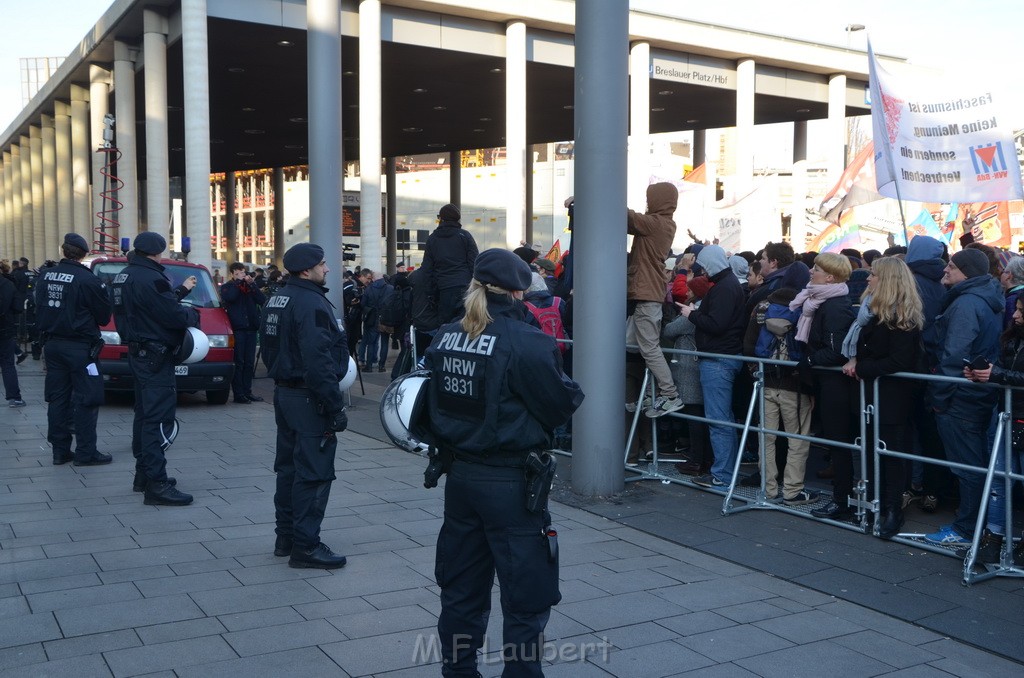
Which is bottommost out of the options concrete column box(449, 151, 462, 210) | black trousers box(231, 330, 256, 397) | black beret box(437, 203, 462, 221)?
black trousers box(231, 330, 256, 397)

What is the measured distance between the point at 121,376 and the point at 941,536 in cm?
1011

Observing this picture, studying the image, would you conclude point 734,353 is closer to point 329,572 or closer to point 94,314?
point 329,572

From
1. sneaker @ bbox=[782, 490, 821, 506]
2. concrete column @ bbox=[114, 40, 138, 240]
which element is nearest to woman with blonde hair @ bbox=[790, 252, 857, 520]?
sneaker @ bbox=[782, 490, 821, 506]

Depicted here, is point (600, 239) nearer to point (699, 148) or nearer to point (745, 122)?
point (745, 122)

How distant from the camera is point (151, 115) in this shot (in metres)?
24.0

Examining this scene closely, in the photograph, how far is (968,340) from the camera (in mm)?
6352

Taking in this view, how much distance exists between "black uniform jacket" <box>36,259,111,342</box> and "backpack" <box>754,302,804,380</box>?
5.87 m

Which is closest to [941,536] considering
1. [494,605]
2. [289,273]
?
[494,605]

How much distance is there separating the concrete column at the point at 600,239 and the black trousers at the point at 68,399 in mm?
4557

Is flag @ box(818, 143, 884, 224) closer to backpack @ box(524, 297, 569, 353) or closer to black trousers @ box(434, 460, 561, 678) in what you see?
backpack @ box(524, 297, 569, 353)

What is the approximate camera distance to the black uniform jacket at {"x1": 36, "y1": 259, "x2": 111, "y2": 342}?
880 cm

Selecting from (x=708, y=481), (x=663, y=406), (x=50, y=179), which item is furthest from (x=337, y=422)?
(x=50, y=179)

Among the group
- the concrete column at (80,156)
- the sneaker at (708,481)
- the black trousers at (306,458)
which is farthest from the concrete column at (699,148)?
the black trousers at (306,458)

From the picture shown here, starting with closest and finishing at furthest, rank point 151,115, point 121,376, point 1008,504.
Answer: point 1008,504 → point 121,376 → point 151,115
